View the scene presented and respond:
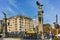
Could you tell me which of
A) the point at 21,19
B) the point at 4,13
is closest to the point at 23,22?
the point at 21,19

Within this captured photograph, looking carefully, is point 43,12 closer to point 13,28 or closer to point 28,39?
point 28,39

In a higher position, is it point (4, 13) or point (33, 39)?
point (4, 13)

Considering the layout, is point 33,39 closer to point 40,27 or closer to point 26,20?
point 40,27

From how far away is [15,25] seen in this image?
359ft

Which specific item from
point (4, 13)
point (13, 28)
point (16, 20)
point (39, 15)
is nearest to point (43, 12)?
point (39, 15)

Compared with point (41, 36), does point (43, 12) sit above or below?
above

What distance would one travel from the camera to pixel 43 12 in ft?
85.7

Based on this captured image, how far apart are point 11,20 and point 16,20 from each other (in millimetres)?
3339

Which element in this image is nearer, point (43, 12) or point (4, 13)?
point (43, 12)

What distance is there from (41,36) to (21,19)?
84203 mm

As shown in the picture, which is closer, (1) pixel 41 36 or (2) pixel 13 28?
(1) pixel 41 36

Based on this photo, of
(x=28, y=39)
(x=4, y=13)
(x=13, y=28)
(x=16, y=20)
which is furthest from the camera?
(x=16, y=20)

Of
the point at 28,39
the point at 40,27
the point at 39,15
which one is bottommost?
the point at 28,39

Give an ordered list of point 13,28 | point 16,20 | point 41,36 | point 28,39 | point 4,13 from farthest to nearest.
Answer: point 16,20 → point 13,28 → point 4,13 → point 28,39 → point 41,36
